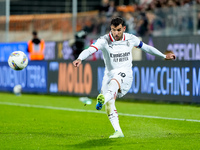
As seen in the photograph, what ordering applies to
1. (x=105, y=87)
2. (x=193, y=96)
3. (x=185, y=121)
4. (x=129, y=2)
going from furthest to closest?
(x=129, y=2)
(x=193, y=96)
(x=185, y=121)
(x=105, y=87)

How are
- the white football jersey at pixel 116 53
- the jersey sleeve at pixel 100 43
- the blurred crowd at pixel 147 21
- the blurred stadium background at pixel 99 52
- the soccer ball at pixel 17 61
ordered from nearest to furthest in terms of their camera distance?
the jersey sleeve at pixel 100 43, the white football jersey at pixel 116 53, the soccer ball at pixel 17 61, the blurred stadium background at pixel 99 52, the blurred crowd at pixel 147 21

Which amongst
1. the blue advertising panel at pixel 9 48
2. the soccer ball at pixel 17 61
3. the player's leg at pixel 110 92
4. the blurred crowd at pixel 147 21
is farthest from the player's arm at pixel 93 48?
the blue advertising panel at pixel 9 48

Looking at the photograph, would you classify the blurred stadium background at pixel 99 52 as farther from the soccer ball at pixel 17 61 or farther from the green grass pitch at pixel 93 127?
the soccer ball at pixel 17 61

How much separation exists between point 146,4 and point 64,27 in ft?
12.5

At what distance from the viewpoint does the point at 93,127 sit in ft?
33.9

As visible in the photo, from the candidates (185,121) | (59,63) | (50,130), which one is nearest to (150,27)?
(59,63)

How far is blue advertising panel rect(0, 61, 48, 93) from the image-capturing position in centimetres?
2041

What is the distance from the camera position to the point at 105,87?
8.80 m

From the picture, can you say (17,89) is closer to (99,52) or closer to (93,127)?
(99,52)

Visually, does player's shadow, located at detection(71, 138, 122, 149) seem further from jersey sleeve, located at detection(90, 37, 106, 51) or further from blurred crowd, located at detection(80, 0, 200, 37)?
blurred crowd, located at detection(80, 0, 200, 37)

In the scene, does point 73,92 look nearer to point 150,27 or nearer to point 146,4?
point 150,27

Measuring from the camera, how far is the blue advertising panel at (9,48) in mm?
23748

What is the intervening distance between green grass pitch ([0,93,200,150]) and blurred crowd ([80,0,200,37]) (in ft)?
14.6

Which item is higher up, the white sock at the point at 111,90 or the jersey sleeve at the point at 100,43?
the jersey sleeve at the point at 100,43
